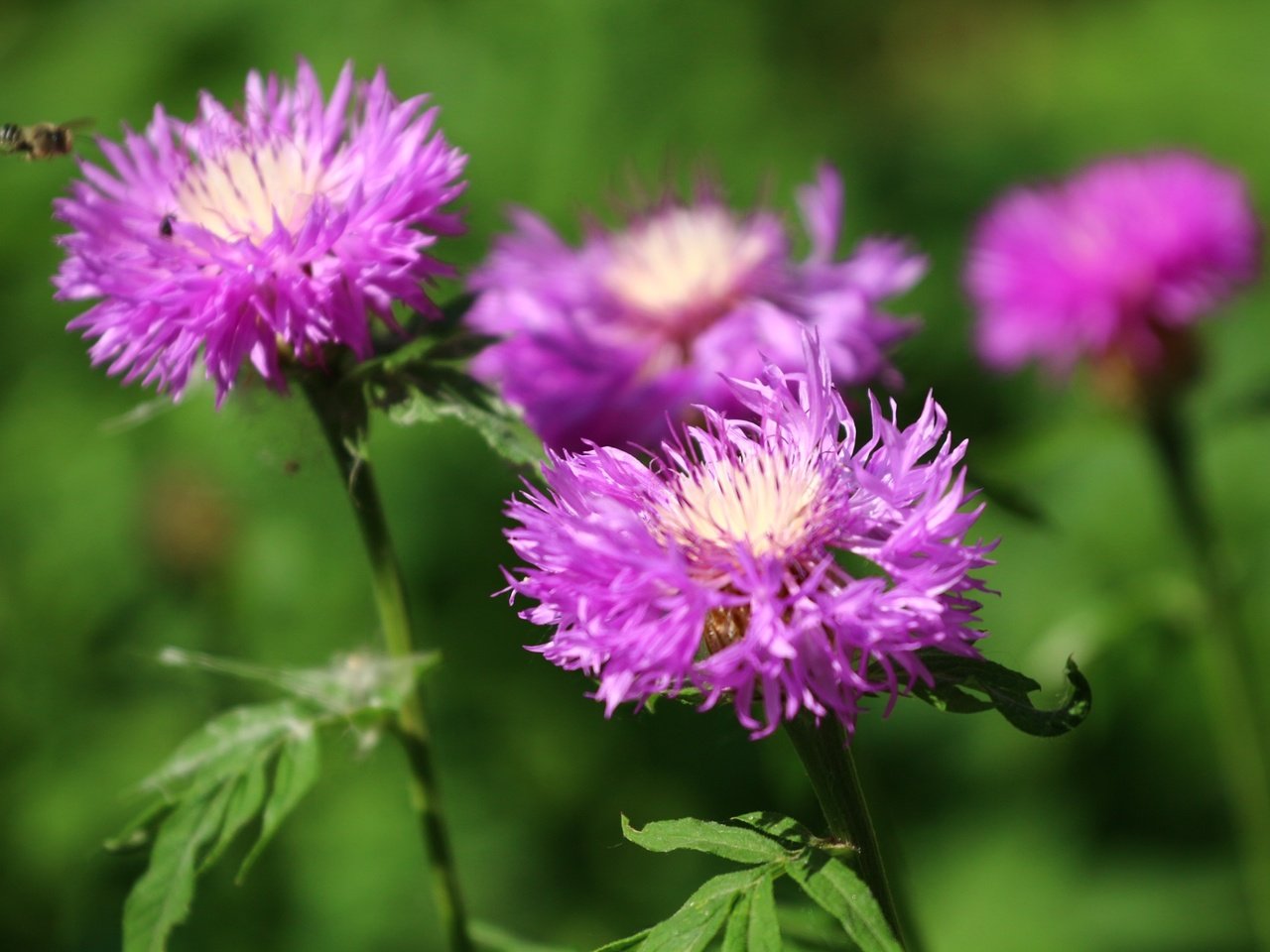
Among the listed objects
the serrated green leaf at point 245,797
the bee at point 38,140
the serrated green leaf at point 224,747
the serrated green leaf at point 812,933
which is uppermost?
the bee at point 38,140

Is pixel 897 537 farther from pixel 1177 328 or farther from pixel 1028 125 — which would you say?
pixel 1028 125

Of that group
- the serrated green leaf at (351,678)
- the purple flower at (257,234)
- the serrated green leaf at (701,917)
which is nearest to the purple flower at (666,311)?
the purple flower at (257,234)

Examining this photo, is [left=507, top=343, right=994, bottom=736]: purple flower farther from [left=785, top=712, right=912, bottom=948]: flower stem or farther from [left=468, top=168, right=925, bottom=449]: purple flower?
[left=468, top=168, right=925, bottom=449]: purple flower

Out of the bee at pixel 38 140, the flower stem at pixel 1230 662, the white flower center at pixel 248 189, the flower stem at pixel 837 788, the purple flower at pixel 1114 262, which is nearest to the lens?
the flower stem at pixel 837 788

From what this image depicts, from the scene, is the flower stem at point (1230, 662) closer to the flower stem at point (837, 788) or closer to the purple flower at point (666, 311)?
the purple flower at point (666, 311)

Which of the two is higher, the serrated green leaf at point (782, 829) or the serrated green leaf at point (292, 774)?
the serrated green leaf at point (292, 774)

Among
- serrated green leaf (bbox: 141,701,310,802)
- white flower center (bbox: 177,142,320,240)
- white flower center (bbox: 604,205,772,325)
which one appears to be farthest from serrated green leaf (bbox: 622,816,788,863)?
white flower center (bbox: 604,205,772,325)
